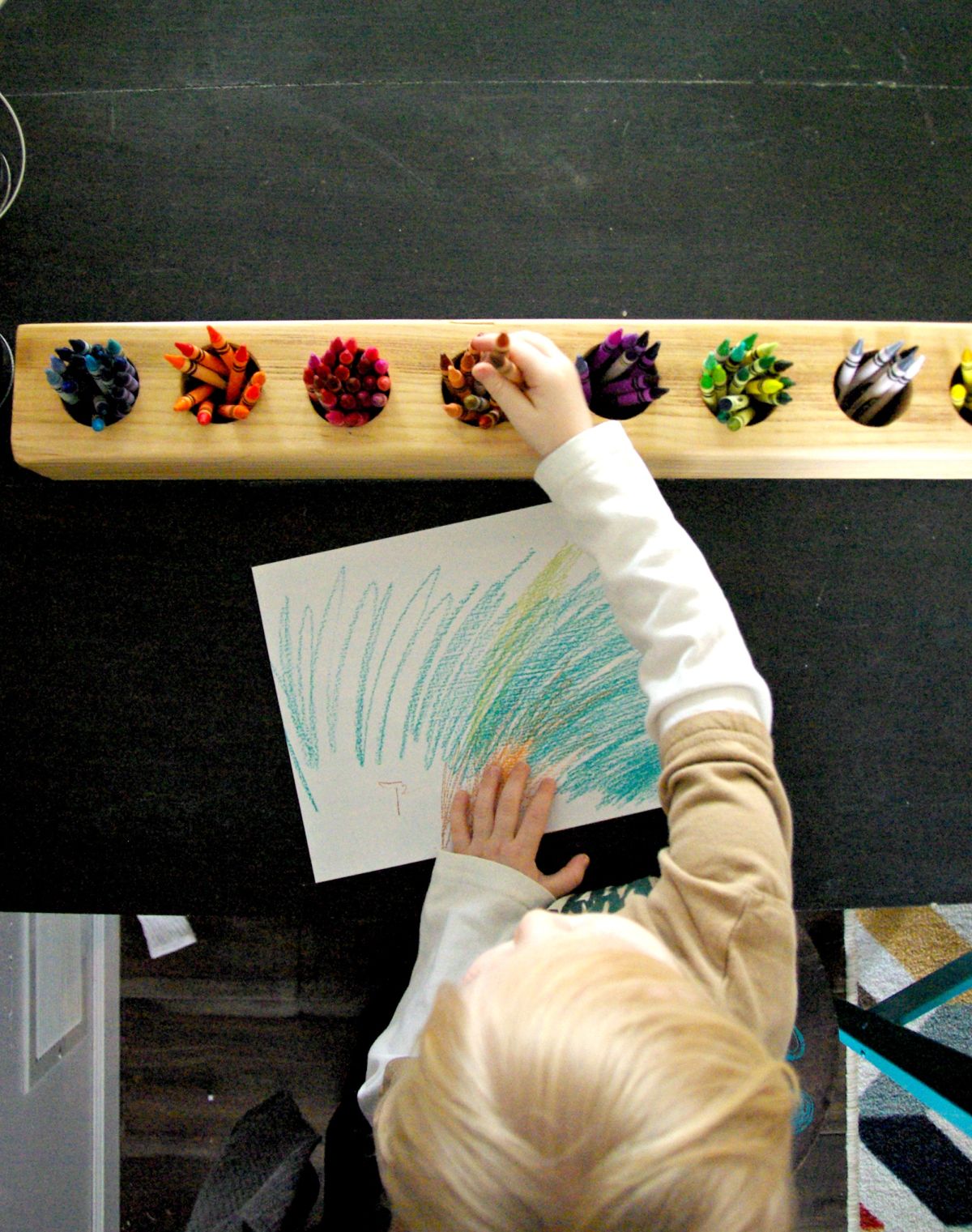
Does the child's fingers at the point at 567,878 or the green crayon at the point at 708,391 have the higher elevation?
the green crayon at the point at 708,391

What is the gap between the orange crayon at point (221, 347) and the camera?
0.48m

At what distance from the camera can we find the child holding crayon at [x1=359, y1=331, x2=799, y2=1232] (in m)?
0.36

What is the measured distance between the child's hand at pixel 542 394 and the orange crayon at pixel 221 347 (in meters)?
0.15

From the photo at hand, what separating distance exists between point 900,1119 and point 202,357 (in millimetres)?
1127

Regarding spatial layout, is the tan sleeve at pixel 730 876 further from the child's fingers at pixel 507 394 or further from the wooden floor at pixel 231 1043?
the wooden floor at pixel 231 1043

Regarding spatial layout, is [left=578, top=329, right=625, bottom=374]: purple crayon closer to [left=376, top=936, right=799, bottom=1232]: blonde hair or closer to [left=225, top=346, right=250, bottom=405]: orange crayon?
[left=225, top=346, right=250, bottom=405]: orange crayon

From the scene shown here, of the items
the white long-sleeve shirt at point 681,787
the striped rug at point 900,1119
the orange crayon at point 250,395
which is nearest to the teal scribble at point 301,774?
the white long-sleeve shirt at point 681,787

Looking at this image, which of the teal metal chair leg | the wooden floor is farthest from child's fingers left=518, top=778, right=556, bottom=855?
the wooden floor

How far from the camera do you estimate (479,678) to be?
21.6 inches

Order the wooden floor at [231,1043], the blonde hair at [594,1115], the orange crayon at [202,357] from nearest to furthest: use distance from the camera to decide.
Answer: the blonde hair at [594,1115] < the orange crayon at [202,357] < the wooden floor at [231,1043]

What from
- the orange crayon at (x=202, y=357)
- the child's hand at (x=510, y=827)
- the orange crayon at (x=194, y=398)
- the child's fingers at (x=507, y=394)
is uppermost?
the child's fingers at (x=507, y=394)

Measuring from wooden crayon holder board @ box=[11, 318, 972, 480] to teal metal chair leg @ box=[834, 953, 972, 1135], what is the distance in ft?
1.57

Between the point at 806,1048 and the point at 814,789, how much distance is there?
0.25m

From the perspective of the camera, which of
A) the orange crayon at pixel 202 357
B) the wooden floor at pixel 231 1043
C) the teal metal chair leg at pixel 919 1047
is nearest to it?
the orange crayon at pixel 202 357
